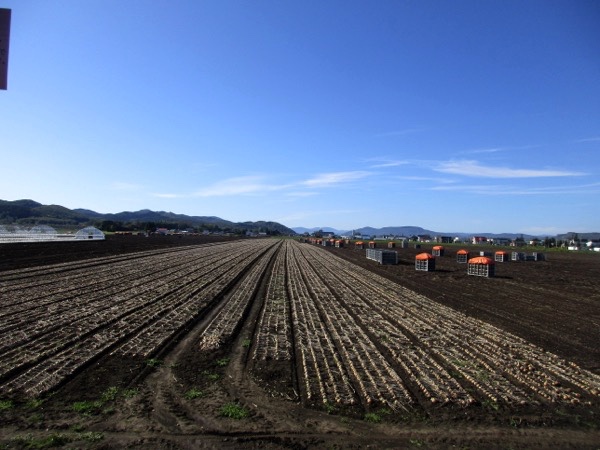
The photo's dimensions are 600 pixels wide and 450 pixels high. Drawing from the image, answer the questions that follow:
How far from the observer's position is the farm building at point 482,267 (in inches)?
1228

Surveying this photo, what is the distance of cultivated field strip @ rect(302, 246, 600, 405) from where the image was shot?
27.4ft

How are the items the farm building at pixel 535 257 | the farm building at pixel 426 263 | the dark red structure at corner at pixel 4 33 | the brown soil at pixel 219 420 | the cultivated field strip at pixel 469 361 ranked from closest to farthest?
the dark red structure at corner at pixel 4 33, the brown soil at pixel 219 420, the cultivated field strip at pixel 469 361, the farm building at pixel 426 263, the farm building at pixel 535 257

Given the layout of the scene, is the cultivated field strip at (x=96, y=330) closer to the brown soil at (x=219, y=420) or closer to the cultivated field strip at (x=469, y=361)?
the brown soil at (x=219, y=420)

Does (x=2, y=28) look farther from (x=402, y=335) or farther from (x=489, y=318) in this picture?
(x=489, y=318)

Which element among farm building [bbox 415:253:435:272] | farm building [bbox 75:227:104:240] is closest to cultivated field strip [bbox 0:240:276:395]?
farm building [bbox 415:253:435:272]

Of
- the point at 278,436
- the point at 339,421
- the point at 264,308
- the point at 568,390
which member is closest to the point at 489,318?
the point at 568,390

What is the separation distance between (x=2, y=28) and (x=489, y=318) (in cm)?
1667

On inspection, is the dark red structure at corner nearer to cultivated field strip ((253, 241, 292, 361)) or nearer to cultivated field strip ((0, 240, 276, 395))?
cultivated field strip ((0, 240, 276, 395))

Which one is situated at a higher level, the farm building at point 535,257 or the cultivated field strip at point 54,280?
the farm building at point 535,257

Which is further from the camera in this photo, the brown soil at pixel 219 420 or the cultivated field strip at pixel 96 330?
the cultivated field strip at pixel 96 330

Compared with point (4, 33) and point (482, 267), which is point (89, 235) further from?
point (4, 33)

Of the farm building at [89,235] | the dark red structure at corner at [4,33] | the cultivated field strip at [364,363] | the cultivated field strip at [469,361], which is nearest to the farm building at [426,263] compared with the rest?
the cultivated field strip at [469,361]

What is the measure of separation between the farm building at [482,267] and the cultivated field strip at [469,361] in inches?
633

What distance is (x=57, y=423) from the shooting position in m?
6.55
